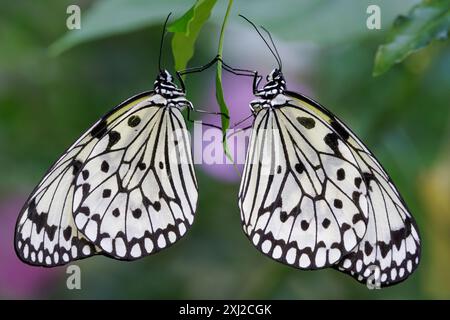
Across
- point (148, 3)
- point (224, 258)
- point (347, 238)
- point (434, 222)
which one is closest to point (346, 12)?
point (148, 3)

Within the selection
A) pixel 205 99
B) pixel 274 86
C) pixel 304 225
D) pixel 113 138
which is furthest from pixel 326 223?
pixel 205 99

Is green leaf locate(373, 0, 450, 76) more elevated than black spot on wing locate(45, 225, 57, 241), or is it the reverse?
green leaf locate(373, 0, 450, 76)

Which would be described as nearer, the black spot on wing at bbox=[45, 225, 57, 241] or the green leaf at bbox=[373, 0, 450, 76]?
the green leaf at bbox=[373, 0, 450, 76]

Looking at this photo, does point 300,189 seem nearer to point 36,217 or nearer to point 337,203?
point 337,203

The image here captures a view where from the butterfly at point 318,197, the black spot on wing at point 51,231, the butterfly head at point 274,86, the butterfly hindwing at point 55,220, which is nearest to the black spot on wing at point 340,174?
the butterfly at point 318,197

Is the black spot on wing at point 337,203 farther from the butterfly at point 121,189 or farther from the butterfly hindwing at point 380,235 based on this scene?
the butterfly at point 121,189

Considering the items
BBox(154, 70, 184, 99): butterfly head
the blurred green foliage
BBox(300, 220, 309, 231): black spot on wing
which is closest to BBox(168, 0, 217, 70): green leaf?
BBox(154, 70, 184, 99): butterfly head

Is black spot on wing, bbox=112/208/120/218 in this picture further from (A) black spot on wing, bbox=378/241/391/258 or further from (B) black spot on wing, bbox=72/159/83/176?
(A) black spot on wing, bbox=378/241/391/258
